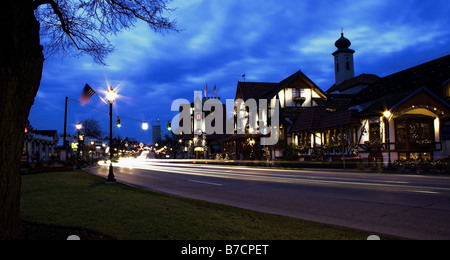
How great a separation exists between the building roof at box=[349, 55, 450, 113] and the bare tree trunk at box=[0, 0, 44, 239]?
94.9 feet

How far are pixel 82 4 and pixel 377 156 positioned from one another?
28.8 metres

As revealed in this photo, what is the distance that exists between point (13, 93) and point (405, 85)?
38.4 metres

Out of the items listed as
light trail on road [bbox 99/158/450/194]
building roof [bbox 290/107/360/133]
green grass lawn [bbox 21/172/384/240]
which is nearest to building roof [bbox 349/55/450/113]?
building roof [bbox 290/107/360/133]

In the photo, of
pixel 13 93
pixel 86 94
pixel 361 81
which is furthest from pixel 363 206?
pixel 361 81

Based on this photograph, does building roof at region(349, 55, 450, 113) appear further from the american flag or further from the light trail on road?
the american flag

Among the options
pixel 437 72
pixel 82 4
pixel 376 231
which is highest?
pixel 437 72

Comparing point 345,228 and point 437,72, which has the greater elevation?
point 437,72

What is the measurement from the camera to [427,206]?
352 inches

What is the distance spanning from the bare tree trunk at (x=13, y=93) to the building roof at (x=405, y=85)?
1138 inches

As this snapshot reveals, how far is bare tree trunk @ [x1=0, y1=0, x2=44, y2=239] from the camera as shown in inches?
179

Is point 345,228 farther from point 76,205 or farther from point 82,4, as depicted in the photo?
point 82,4

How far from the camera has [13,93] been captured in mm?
4645

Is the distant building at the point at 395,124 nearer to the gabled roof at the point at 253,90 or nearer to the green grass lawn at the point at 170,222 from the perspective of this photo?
the gabled roof at the point at 253,90
